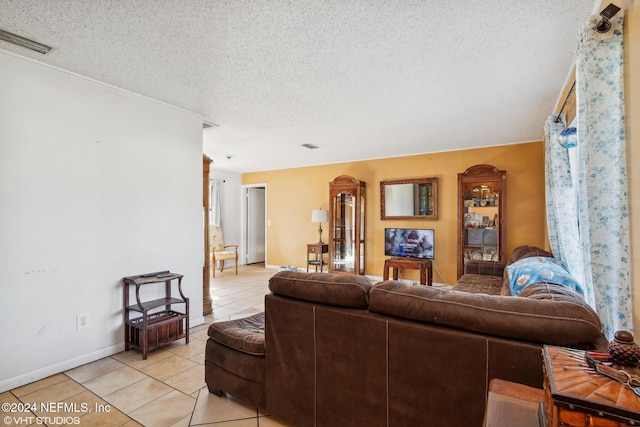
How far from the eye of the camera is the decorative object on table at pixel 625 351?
80 centimetres

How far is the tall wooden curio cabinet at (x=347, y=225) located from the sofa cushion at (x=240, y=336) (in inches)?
153

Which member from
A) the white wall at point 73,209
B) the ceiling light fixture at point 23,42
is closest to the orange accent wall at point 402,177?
the white wall at point 73,209

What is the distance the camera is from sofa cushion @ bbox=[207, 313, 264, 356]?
1868 mm

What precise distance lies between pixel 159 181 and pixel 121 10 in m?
1.70

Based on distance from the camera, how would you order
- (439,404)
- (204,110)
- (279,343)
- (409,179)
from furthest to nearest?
(409,179), (204,110), (279,343), (439,404)

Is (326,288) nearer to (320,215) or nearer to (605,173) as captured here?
(605,173)

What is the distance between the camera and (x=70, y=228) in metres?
2.54

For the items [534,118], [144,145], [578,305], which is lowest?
[578,305]

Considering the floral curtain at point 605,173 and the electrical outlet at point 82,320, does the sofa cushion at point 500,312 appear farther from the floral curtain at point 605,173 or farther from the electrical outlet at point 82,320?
the electrical outlet at point 82,320

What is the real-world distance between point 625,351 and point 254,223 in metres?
7.85

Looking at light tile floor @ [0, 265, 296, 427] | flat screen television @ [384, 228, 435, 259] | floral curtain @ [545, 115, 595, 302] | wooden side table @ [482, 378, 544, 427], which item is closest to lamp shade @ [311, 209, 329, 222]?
flat screen television @ [384, 228, 435, 259]

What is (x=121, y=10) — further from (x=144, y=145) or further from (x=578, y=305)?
(x=578, y=305)

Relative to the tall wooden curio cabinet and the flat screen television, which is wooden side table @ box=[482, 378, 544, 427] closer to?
the flat screen television

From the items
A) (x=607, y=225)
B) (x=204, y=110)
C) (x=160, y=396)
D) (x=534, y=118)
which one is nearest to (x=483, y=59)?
(x=607, y=225)
